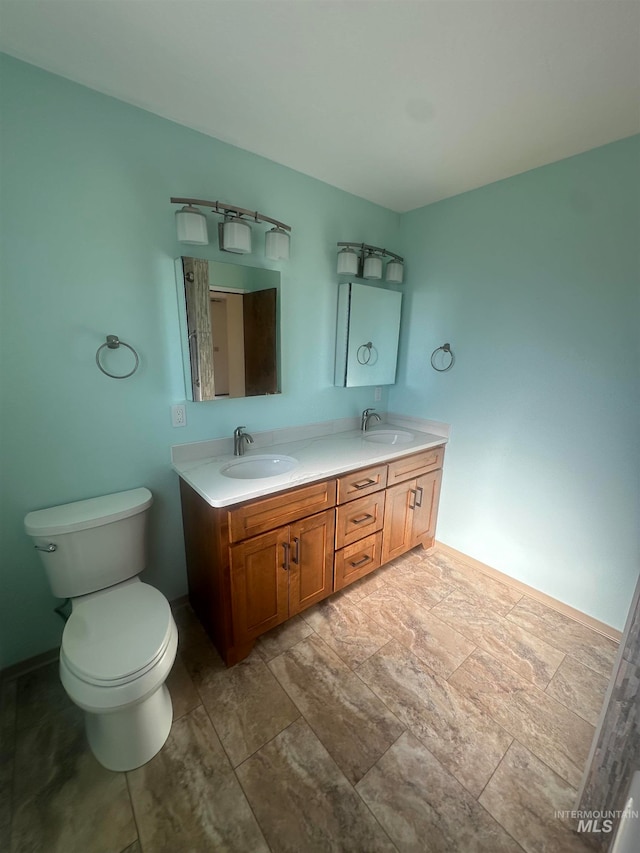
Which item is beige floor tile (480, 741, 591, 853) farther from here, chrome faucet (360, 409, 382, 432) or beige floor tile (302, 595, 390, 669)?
chrome faucet (360, 409, 382, 432)

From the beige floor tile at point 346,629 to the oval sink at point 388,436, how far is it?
1059 millimetres

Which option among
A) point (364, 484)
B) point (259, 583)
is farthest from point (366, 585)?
point (259, 583)

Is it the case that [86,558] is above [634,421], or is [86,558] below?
below

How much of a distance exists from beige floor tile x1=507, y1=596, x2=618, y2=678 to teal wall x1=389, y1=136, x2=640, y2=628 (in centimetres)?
Result: 11

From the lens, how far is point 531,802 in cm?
109

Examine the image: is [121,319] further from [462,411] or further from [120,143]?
[462,411]

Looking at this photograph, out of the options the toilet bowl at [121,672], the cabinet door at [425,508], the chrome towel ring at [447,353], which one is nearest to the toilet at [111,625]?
the toilet bowl at [121,672]

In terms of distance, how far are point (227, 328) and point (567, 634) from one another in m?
2.46

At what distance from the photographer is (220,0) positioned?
0.92 meters

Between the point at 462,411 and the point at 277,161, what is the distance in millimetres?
1836

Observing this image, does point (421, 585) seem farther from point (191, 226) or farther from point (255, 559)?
point (191, 226)

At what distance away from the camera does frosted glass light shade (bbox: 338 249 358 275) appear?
202 cm

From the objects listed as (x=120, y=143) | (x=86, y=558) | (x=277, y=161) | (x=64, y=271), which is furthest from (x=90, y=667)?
(x=277, y=161)

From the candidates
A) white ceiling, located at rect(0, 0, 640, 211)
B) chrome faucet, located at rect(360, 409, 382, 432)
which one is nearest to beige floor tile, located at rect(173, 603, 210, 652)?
chrome faucet, located at rect(360, 409, 382, 432)
